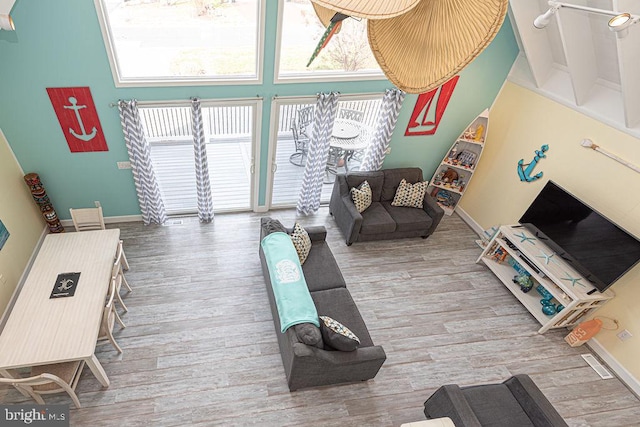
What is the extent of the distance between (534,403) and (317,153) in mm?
3758

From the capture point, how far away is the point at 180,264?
15.0 feet

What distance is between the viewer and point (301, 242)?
4156 millimetres

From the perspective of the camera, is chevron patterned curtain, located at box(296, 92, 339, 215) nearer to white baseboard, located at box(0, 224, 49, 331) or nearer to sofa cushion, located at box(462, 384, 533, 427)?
sofa cushion, located at box(462, 384, 533, 427)

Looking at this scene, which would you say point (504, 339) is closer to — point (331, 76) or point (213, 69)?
point (331, 76)

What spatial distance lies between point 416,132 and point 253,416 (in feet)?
14.2

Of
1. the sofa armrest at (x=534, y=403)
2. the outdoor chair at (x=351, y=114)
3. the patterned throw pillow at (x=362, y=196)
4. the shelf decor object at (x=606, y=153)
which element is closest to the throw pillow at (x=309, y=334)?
the sofa armrest at (x=534, y=403)

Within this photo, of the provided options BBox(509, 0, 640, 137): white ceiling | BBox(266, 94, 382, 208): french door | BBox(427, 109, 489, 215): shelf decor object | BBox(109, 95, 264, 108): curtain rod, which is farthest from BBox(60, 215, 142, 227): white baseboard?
BBox(509, 0, 640, 137): white ceiling

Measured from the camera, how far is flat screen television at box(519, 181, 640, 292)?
3598 mm

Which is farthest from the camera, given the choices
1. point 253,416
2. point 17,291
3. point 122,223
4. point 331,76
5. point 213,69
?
point 122,223

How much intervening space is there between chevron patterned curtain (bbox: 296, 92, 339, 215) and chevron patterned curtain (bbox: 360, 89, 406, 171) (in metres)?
0.72

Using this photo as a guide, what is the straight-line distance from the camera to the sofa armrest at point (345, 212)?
4.88 m

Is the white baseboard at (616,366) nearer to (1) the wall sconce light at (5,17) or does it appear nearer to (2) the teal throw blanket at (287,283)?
(2) the teal throw blanket at (287,283)

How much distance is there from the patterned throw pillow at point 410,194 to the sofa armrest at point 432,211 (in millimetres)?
81

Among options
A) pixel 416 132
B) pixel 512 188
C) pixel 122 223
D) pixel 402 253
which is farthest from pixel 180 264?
pixel 512 188
